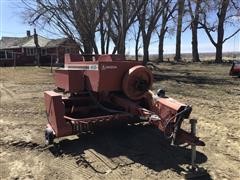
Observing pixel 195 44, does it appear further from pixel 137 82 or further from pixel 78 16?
pixel 137 82

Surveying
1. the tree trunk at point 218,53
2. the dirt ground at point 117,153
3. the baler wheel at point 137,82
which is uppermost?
the tree trunk at point 218,53

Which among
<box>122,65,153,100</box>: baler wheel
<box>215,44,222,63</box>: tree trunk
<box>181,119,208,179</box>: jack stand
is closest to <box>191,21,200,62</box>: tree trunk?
<box>215,44,222,63</box>: tree trunk

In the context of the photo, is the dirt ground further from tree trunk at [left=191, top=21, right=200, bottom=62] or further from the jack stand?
tree trunk at [left=191, top=21, right=200, bottom=62]

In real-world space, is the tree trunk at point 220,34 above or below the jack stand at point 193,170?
above

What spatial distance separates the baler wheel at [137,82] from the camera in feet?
21.6

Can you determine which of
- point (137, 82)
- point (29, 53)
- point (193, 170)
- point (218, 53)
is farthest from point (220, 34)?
point (193, 170)

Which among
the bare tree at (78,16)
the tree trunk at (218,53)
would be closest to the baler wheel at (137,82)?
the bare tree at (78,16)

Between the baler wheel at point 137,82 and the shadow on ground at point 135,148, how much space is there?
0.84m

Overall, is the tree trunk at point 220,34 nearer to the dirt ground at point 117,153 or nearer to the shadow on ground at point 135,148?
the dirt ground at point 117,153

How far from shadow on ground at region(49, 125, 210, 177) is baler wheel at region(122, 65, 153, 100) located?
842mm

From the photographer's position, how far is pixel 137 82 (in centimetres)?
676

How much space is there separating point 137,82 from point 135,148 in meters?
1.19

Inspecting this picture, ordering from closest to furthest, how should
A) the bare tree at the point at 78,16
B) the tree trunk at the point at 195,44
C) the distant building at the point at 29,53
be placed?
1. the bare tree at the point at 78,16
2. the tree trunk at the point at 195,44
3. the distant building at the point at 29,53

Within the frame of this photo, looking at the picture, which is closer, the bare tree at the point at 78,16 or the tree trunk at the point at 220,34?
the bare tree at the point at 78,16
